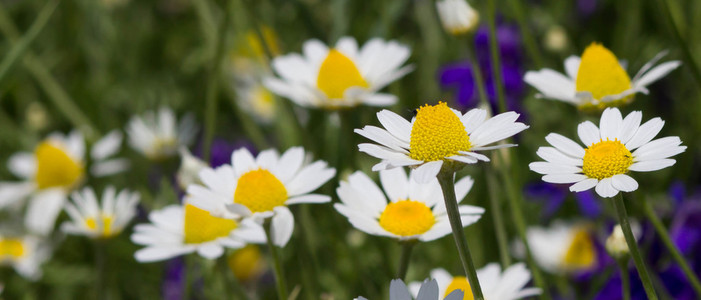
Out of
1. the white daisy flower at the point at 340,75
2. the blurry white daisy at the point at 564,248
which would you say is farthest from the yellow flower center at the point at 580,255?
the white daisy flower at the point at 340,75

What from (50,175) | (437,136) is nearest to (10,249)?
(50,175)

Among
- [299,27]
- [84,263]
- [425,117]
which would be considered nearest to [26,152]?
[84,263]

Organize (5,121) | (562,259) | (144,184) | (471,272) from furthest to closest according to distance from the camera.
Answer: (5,121), (144,184), (562,259), (471,272)

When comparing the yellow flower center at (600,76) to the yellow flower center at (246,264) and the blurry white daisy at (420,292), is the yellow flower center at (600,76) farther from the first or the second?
the yellow flower center at (246,264)

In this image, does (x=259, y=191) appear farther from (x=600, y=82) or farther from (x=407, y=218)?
(x=600, y=82)

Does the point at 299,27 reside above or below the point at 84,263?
above

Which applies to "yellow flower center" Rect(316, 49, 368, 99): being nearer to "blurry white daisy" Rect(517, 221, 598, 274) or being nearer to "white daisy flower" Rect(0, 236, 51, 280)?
"blurry white daisy" Rect(517, 221, 598, 274)

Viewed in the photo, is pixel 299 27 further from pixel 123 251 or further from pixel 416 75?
pixel 123 251
